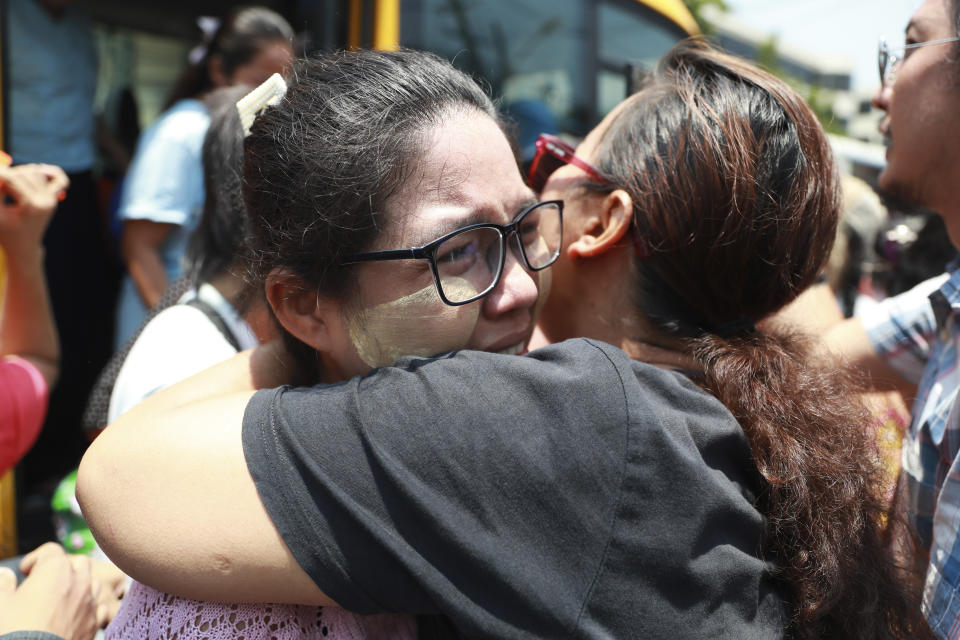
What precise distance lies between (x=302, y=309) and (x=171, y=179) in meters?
2.36

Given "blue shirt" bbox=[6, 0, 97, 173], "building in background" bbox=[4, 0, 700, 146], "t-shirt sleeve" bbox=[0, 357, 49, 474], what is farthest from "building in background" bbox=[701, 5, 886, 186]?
"t-shirt sleeve" bbox=[0, 357, 49, 474]

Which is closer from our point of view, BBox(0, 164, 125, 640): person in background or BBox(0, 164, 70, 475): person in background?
BBox(0, 164, 125, 640): person in background

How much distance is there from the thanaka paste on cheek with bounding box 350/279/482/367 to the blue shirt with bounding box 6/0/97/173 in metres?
2.82

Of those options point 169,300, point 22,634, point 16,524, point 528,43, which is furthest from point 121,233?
point 22,634

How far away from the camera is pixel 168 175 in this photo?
335 centimetres

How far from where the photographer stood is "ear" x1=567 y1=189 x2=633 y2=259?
1397 millimetres

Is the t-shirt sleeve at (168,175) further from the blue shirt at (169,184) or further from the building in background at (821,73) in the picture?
the building in background at (821,73)

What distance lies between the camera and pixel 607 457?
39.1 inches

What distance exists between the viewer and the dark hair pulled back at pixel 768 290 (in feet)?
3.87

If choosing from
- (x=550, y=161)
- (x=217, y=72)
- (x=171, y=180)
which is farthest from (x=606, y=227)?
(x=217, y=72)

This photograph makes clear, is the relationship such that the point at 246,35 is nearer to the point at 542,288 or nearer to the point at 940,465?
the point at 542,288

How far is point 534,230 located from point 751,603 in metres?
0.71

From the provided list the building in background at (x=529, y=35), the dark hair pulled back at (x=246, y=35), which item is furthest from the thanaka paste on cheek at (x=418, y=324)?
the dark hair pulled back at (x=246, y=35)

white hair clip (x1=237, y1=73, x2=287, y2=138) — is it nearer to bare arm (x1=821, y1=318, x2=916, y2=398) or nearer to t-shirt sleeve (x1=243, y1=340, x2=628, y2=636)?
t-shirt sleeve (x1=243, y1=340, x2=628, y2=636)
